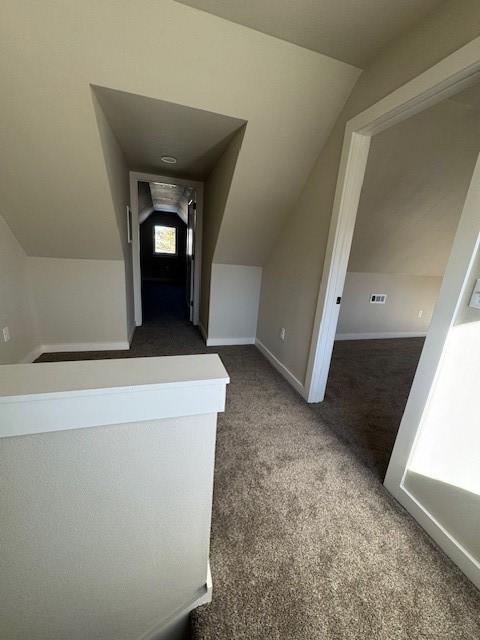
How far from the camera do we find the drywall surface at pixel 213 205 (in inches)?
86.1

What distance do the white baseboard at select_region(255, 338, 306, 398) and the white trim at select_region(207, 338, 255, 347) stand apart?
0.43ft

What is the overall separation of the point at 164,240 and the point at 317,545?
8.75 meters

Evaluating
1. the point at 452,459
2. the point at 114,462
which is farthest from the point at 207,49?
the point at 452,459

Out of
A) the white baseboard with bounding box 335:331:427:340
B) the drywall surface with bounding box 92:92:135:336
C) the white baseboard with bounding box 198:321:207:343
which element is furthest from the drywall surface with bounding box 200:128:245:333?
the white baseboard with bounding box 335:331:427:340

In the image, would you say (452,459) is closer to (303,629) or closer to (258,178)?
(303,629)

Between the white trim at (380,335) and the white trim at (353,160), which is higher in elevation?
the white trim at (353,160)

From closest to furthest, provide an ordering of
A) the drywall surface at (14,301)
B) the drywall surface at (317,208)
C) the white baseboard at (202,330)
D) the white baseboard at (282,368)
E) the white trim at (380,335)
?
the drywall surface at (317,208)
the drywall surface at (14,301)
the white baseboard at (282,368)
the white baseboard at (202,330)
the white trim at (380,335)

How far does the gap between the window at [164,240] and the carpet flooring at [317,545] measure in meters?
7.54

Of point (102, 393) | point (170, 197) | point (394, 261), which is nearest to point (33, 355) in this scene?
point (102, 393)

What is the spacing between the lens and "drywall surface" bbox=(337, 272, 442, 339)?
3613 millimetres

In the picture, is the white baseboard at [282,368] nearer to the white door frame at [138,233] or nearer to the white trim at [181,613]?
the white door frame at [138,233]

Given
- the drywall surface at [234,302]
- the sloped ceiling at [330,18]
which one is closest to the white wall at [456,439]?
the sloped ceiling at [330,18]

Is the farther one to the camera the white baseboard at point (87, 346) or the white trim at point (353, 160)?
the white baseboard at point (87, 346)

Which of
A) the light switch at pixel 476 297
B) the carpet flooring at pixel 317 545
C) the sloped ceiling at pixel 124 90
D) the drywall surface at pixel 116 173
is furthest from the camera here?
the drywall surface at pixel 116 173
